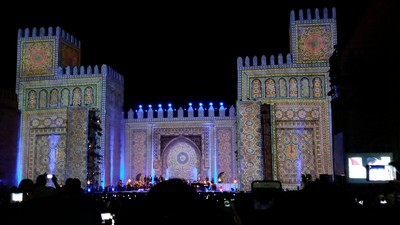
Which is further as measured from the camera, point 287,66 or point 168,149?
point 168,149

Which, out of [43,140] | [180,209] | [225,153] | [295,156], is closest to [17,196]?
[180,209]

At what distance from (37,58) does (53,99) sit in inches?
72.7

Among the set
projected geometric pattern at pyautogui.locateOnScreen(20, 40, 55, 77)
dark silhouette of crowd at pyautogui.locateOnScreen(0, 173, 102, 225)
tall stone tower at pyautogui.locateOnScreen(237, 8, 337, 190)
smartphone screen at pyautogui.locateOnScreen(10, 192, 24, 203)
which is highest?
projected geometric pattern at pyautogui.locateOnScreen(20, 40, 55, 77)

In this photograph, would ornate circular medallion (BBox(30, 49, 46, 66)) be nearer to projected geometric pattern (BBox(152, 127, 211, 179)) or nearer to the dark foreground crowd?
projected geometric pattern (BBox(152, 127, 211, 179))

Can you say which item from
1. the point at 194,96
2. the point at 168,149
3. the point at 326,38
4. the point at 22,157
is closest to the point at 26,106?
the point at 22,157

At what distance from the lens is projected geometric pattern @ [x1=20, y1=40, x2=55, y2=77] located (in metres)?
22.2

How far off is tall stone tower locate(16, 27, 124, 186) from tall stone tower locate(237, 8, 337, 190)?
18.3 ft

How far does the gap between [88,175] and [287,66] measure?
871 cm

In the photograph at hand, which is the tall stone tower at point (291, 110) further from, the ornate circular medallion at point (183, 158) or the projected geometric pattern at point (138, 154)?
the projected geometric pattern at point (138, 154)

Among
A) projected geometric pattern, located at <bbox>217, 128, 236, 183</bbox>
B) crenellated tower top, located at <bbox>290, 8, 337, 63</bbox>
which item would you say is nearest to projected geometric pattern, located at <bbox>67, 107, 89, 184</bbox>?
projected geometric pattern, located at <bbox>217, 128, 236, 183</bbox>

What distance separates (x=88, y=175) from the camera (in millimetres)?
20594

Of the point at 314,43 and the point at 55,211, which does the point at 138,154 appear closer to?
the point at 314,43

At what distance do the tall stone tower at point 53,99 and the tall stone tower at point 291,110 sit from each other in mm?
5590

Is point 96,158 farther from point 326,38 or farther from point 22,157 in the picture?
point 326,38
